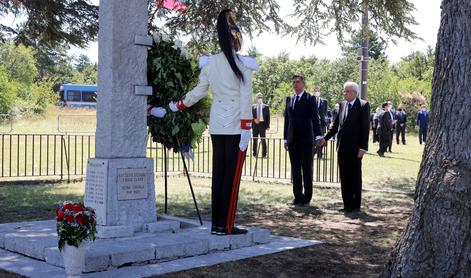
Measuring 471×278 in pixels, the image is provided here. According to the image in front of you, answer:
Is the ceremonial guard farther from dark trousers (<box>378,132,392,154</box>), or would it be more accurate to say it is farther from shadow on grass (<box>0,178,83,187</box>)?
dark trousers (<box>378,132,392,154</box>)

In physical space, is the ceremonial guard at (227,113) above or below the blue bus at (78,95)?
below

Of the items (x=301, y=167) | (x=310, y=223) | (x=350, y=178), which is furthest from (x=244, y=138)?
(x=301, y=167)

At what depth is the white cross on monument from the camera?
6.95 meters

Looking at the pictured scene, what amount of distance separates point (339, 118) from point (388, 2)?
9.61 ft

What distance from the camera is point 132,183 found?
23.4ft

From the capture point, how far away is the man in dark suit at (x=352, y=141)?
396 inches

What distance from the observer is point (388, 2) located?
39.1 feet

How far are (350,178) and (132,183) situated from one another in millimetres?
4245

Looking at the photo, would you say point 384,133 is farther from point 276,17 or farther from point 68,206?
point 68,206

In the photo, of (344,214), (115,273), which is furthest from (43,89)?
(115,273)

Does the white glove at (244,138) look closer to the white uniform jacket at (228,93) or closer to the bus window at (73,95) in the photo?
the white uniform jacket at (228,93)

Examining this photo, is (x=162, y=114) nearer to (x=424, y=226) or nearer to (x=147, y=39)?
(x=147, y=39)

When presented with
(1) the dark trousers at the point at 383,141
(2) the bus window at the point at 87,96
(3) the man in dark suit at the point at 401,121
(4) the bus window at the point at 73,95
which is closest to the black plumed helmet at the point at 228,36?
(1) the dark trousers at the point at 383,141

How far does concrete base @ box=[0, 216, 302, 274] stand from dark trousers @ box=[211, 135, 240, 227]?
0.29m
